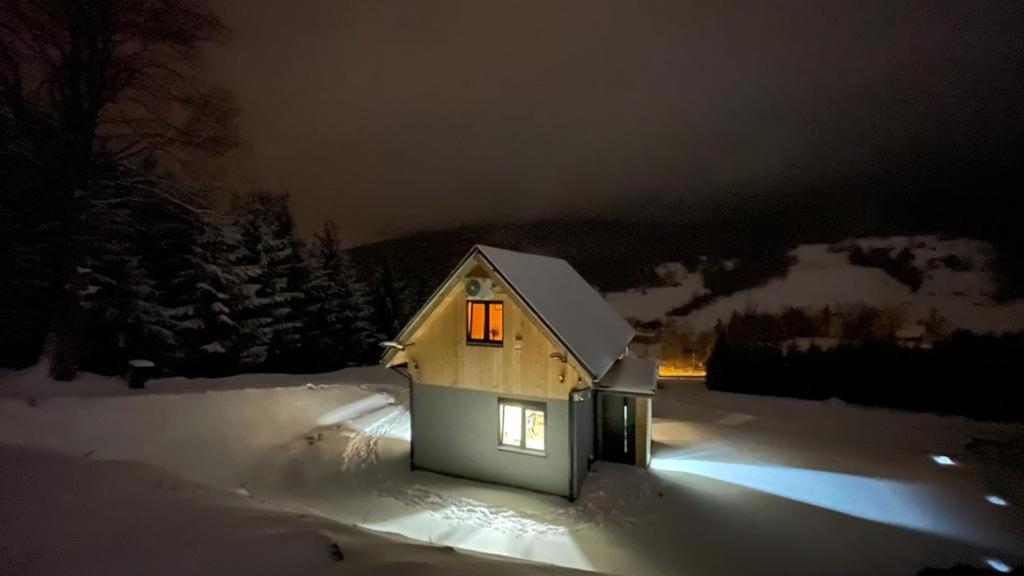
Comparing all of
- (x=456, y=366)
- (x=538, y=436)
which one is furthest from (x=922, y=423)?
(x=456, y=366)

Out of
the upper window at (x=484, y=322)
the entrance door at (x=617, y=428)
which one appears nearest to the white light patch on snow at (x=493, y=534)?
the upper window at (x=484, y=322)

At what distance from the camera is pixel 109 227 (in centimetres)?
1246

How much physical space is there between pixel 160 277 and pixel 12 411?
31.4ft

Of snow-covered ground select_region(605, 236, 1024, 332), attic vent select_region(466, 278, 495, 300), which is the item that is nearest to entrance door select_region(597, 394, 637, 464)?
attic vent select_region(466, 278, 495, 300)

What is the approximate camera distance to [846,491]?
10.6 meters

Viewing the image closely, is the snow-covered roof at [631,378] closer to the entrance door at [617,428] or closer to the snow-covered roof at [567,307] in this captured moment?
the snow-covered roof at [567,307]

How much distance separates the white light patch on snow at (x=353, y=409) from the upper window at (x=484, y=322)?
6.95m

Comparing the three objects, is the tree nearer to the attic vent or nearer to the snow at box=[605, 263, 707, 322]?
the attic vent

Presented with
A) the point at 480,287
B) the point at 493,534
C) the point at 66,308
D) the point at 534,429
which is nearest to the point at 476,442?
the point at 534,429

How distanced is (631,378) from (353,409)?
9.83 metres

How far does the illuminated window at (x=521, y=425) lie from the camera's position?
10.2 metres

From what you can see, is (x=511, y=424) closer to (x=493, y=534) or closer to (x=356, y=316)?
(x=493, y=534)

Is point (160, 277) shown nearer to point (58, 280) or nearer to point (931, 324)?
point (58, 280)

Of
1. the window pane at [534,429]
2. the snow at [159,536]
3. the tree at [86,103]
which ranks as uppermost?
the tree at [86,103]
